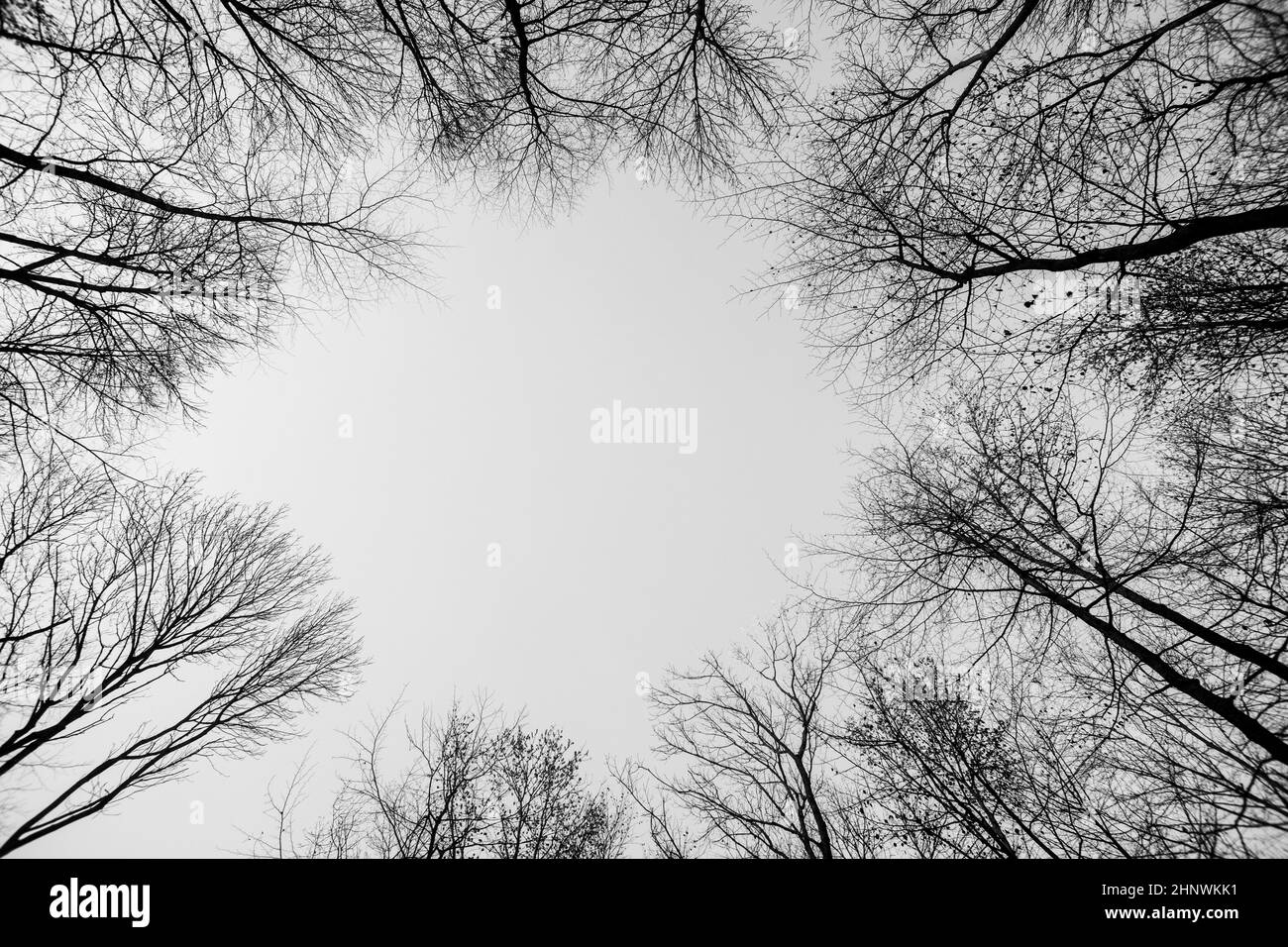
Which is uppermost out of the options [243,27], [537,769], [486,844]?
[243,27]

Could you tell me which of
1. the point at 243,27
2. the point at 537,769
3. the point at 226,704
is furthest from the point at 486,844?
the point at 243,27

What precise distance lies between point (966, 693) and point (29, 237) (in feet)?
33.7

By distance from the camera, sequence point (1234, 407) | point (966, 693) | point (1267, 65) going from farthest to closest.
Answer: point (966, 693)
point (1234, 407)
point (1267, 65)

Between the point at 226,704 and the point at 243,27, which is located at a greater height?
the point at 243,27

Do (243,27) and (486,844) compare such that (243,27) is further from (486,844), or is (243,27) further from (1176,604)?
(486,844)

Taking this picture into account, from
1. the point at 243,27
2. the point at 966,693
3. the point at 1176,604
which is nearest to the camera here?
the point at 243,27

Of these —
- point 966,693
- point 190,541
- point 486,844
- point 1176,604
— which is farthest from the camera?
point 486,844

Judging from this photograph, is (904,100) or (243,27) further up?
(243,27)

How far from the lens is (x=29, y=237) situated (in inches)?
127

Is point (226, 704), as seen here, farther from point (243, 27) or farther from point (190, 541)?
point (243, 27)

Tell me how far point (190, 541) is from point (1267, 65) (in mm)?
11091

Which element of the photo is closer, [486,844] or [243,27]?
[243,27]
